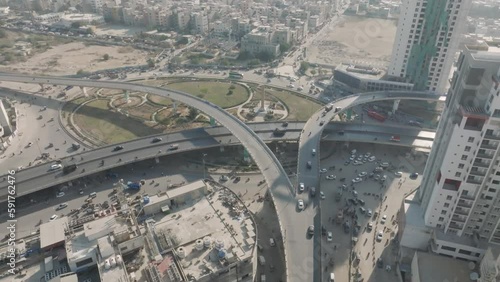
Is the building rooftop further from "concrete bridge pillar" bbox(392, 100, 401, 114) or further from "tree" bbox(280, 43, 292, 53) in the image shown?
"tree" bbox(280, 43, 292, 53)

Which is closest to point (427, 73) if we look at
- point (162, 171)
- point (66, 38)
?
point (162, 171)

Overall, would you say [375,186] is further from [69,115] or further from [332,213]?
[69,115]

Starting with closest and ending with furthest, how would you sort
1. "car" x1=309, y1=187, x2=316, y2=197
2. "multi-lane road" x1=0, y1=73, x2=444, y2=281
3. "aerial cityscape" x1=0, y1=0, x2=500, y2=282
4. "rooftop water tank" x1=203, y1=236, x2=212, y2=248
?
"aerial cityscape" x1=0, y1=0, x2=500, y2=282
"rooftop water tank" x1=203, y1=236, x2=212, y2=248
"multi-lane road" x1=0, y1=73, x2=444, y2=281
"car" x1=309, y1=187, x2=316, y2=197

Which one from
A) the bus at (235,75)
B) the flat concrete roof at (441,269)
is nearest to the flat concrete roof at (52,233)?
the flat concrete roof at (441,269)

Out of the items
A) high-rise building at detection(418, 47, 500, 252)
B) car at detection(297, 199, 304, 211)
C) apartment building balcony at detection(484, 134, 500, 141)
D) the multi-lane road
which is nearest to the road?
the multi-lane road

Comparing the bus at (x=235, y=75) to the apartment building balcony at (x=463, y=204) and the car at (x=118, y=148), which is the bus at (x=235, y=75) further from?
the apartment building balcony at (x=463, y=204)

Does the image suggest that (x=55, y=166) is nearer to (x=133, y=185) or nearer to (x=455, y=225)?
(x=133, y=185)

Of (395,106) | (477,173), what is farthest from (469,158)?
(395,106)
